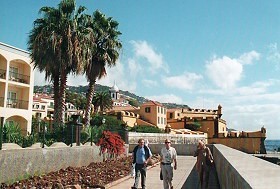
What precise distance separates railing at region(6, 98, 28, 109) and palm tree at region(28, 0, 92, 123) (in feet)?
44.0

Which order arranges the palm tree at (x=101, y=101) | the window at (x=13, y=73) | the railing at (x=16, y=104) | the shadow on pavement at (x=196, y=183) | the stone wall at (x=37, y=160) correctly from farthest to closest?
1. the palm tree at (x=101, y=101)
2. the window at (x=13, y=73)
3. the railing at (x=16, y=104)
4. the shadow on pavement at (x=196, y=183)
5. the stone wall at (x=37, y=160)

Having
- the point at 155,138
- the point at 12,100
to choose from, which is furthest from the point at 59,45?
the point at 155,138

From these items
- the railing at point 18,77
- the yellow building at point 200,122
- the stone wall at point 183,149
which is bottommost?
the stone wall at point 183,149

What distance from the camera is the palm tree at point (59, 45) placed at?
21578 mm

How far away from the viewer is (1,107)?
32.5 m

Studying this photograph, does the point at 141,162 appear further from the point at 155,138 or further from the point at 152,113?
the point at 152,113

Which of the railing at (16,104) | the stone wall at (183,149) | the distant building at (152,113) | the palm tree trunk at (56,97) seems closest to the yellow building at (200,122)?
the distant building at (152,113)

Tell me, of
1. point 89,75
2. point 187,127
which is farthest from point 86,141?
point 187,127

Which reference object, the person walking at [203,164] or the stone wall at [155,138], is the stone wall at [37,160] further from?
the stone wall at [155,138]

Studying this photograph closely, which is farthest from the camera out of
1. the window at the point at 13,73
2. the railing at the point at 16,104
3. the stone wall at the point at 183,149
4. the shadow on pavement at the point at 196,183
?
the window at the point at 13,73

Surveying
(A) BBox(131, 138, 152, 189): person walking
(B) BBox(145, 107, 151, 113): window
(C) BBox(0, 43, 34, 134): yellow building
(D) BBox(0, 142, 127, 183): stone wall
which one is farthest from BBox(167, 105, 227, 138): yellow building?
(A) BBox(131, 138, 152, 189): person walking

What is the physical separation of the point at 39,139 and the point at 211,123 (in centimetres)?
6736

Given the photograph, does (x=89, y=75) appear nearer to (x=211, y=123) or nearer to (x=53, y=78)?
(x=53, y=78)

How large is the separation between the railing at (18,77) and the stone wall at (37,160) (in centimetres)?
2259
